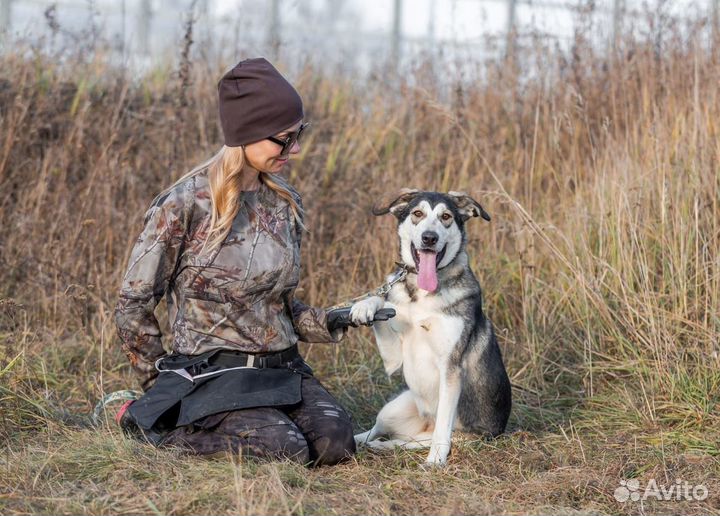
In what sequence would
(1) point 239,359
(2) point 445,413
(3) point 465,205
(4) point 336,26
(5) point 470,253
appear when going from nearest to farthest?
(1) point 239,359 < (2) point 445,413 < (3) point 465,205 < (5) point 470,253 < (4) point 336,26

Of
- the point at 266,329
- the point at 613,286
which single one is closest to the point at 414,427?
the point at 266,329

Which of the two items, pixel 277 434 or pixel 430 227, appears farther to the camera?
pixel 430 227

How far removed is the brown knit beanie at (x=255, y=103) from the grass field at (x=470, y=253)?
4.51 feet

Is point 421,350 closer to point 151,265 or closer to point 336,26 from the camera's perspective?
point 151,265

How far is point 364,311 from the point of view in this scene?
12.1ft

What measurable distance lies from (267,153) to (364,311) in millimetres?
809

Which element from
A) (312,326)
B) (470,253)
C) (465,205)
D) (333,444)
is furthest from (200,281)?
(470,253)

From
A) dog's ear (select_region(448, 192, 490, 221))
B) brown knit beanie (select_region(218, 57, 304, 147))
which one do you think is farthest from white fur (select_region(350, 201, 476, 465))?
brown knit beanie (select_region(218, 57, 304, 147))

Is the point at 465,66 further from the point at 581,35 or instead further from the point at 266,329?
the point at 266,329

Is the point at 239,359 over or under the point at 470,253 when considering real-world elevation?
under

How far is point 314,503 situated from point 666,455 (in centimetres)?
169

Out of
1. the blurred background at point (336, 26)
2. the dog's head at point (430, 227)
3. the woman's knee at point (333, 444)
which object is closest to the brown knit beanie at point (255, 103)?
the dog's head at point (430, 227)

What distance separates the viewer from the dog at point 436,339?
383cm

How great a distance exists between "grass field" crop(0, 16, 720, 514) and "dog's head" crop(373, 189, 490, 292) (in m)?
0.68
